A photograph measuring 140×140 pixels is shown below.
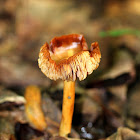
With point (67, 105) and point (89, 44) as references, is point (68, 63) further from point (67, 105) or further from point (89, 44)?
point (89, 44)

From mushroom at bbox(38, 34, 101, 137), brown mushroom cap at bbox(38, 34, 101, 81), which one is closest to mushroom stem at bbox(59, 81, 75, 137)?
mushroom at bbox(38, 34, 101, 137)

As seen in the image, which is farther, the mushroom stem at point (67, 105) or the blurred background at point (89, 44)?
the blurred background at point (89, 44)

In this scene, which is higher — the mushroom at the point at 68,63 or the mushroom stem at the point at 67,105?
the mushroom at the point at 68,63

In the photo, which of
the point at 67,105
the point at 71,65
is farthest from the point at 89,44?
the point at 71,65

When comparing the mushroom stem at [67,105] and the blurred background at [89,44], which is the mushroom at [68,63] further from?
the blurred background at [89,44]

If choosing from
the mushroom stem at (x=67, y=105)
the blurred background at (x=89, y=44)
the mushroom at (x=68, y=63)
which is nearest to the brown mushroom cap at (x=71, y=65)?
the mushroom at (x=68, y=63)

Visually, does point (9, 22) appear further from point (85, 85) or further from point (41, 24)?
point (85, 85)
